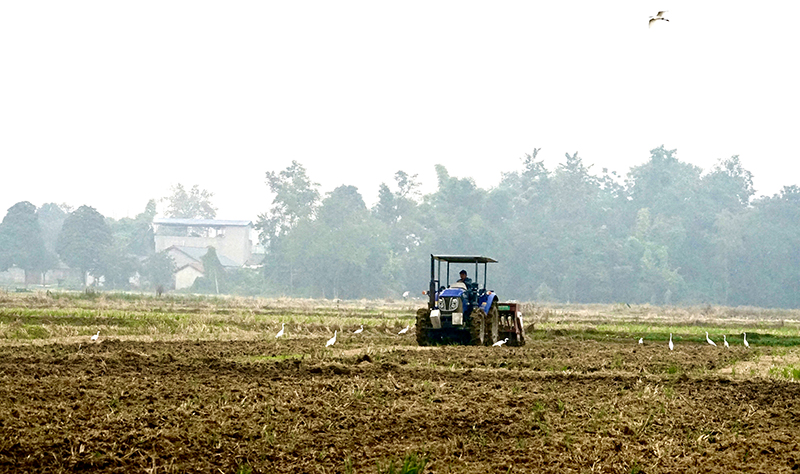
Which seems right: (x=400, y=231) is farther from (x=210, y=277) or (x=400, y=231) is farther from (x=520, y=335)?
(x=520, y=335)

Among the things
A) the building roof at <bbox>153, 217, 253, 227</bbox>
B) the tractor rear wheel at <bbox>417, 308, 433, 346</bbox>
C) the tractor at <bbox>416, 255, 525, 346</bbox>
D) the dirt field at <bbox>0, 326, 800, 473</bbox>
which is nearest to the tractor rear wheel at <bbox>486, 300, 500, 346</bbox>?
the tractor at <bbox>416, 255, 525, 346</bbox>

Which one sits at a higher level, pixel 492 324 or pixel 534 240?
pixel 534 240

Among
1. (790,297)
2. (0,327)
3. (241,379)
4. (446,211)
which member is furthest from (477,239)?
(241,379)

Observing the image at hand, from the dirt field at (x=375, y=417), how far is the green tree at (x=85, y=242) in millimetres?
80705

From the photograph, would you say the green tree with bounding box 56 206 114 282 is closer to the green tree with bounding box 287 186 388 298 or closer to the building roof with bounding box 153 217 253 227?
the building roof with bounding box 153 217 253 227

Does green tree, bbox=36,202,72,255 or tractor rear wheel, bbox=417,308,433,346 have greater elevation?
green tree, bbox=36,202,72,255

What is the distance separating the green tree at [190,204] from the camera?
146 metres

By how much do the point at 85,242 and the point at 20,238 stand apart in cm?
880

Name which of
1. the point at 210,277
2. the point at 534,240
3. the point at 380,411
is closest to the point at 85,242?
the point at 210,277

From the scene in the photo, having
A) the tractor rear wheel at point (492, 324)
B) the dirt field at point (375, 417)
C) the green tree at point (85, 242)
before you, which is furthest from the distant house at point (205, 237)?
the dirt field at point (375, 417)

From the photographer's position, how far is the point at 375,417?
12.2 m

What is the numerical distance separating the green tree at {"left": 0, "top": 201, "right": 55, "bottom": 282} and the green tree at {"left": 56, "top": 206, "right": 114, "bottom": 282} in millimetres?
4902

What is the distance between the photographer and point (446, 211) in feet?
334

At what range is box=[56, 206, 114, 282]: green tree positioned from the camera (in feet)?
317
